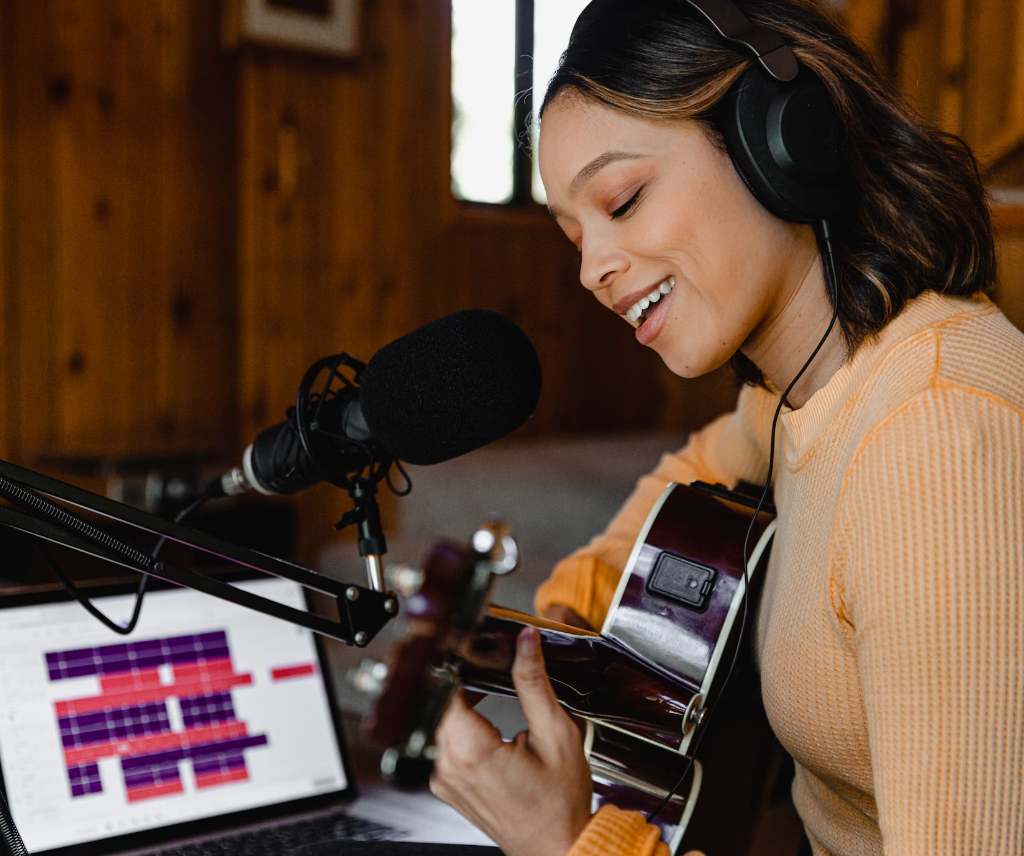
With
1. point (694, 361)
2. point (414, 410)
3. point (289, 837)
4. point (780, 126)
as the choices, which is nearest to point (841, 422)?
point (694, 361)

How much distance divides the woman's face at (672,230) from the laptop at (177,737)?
22.2 inches

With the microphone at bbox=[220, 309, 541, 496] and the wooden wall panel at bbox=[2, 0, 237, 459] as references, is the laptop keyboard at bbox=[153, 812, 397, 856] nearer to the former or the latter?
the microphone at bbox=[220, 309, 541, 496]

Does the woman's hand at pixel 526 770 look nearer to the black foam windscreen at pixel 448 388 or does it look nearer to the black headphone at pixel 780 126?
the black foam windscreen at pixel 448 388

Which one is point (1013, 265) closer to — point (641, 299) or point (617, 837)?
point (641, 299)

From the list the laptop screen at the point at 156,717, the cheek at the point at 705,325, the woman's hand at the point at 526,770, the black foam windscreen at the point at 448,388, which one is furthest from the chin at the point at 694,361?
the laptop screen at the point at 156,717

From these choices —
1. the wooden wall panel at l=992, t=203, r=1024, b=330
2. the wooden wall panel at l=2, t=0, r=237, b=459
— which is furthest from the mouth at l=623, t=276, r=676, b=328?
the wooden wall panel at l=2, t=0, r=237, b=459

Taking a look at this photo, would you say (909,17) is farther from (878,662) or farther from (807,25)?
(878,662)

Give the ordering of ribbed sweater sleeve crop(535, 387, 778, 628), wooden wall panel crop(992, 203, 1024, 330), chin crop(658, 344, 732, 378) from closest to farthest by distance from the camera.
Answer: chin crop(658, 344, 732, 378)
ribbed sweater sleeve crop(535, 387, 778, 628)
wooden wall panel crop(992, 203, 1024, 330)

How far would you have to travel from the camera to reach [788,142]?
894 mm

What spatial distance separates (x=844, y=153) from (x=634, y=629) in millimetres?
536

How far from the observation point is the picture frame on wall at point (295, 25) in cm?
306

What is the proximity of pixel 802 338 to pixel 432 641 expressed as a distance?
1.53 feet

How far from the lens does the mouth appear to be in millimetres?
997

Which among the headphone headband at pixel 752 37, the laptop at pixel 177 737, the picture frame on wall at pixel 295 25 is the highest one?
the picture frame on wall at pixel 295 25
